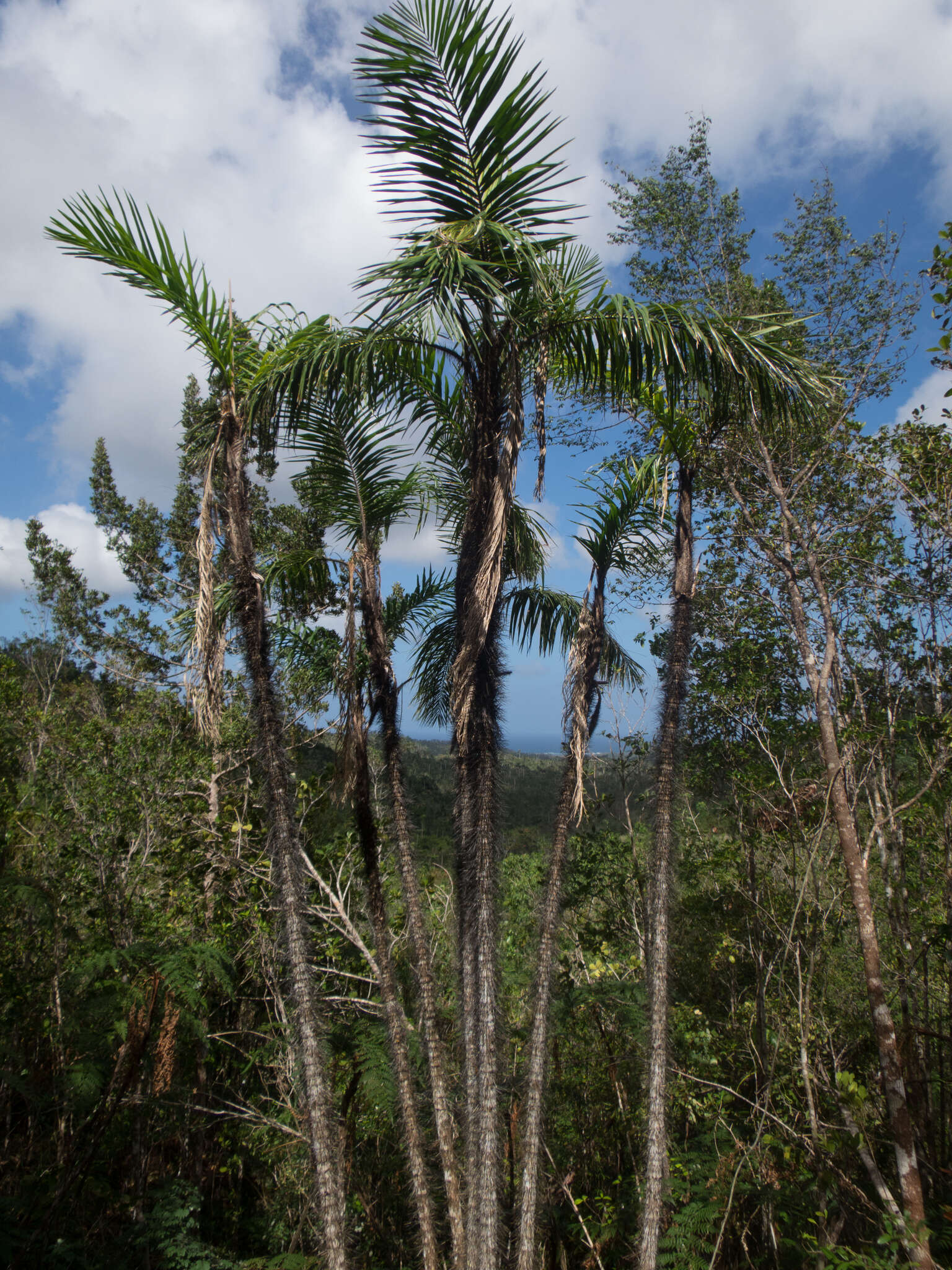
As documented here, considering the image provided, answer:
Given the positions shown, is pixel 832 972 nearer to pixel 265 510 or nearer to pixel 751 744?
pixel 751 744

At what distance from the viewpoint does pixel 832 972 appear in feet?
26.4

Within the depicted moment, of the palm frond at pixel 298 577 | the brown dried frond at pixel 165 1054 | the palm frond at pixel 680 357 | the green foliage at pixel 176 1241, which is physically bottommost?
the green foliage at pixel 176 1241

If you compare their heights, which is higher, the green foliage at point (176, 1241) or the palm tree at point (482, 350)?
the palm tree at point (482, 350)

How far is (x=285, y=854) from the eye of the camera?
322 cm

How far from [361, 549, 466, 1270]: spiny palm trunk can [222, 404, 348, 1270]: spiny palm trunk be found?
77cm

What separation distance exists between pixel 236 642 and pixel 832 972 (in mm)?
7884

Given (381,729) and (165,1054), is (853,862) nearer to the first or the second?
(381,729)

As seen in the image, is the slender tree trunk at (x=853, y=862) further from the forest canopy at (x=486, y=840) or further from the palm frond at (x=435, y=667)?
the palm frond at (x=435, y=667)

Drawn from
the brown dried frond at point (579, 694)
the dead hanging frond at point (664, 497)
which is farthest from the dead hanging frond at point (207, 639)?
the dead hanging frond at point (664, 497)

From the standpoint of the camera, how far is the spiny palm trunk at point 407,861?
381 cm

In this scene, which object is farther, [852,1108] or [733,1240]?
[852,1108]

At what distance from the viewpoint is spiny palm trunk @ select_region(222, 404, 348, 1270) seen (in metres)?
3.08

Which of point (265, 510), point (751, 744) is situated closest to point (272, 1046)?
point (751, 744)

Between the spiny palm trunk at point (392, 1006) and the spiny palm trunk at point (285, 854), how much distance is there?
0.57m
